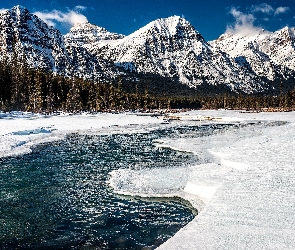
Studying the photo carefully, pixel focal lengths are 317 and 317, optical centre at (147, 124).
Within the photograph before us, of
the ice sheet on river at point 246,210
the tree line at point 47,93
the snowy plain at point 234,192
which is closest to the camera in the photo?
the ice sheet on river at point 246,210

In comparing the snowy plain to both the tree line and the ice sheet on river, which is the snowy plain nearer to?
the ice sheet on river

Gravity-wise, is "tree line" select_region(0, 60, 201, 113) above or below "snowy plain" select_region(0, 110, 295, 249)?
above

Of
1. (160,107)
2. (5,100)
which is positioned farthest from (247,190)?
(160,107)

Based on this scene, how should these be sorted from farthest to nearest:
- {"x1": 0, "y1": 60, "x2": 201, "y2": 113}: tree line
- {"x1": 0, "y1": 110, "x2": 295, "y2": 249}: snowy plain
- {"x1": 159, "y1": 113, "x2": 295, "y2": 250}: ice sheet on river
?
1. {"x1": 0, "y1": 60, "x2": 201, "y2": 113}: tree line
2. {"x1": 0, "y1": 110, "x2": 295, "y2": 249}: snowy plain
3. {"x1": 159, "y1": 113, "x2": 295, "y2": 250}: ice sheet on river

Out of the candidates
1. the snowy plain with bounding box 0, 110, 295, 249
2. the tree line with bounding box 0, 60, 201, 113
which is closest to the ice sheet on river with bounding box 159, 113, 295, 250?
the snowy plain with bounding box 0, 110, 295, 249

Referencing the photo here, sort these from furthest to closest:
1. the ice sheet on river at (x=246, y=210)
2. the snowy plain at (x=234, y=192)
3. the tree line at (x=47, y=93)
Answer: the tree line at (x=47, y=93)
the snowy plain at (x=234, y=192)
the ice sheet on river at (x=246, y=210)

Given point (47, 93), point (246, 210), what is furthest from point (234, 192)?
point (47, 93)

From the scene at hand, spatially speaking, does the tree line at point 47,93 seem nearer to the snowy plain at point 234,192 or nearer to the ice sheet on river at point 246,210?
the snowy plain at point 234,192

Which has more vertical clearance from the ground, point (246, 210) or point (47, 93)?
point (47, 93)

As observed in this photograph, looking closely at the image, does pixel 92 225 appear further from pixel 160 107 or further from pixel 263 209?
pixel 160 107

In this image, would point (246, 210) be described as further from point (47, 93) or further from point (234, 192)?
point (47, 93)

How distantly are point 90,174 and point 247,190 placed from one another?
A: 1019cm

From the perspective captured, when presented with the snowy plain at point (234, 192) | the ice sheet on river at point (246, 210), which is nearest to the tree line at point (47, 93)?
the snowy plain at point (234, 192)

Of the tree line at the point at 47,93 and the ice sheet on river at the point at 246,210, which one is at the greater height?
the tree line at the point at 47,93
